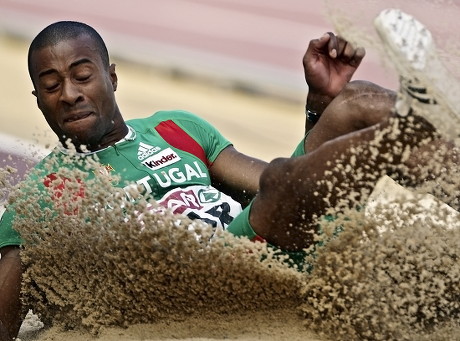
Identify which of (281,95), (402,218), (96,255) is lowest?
(281,95)

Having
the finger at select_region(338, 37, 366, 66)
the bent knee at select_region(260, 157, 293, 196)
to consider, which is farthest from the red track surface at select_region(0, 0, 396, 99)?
the bent knee at select_region(260, 157, 293, 196)

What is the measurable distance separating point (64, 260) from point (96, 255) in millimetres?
138

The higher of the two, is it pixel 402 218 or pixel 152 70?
pixel 402 218

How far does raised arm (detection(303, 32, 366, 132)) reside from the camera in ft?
12.3

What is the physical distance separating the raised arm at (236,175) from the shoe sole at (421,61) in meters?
1.15

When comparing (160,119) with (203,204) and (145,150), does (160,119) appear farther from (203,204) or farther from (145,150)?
(203,204)

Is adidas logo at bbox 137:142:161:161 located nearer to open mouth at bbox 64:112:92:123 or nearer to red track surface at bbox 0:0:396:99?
open mouth at bbox 64:112:92:123

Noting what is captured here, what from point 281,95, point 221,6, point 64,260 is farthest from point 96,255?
point 221,6

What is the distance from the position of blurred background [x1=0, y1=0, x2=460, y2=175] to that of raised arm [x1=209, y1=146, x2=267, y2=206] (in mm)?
1411

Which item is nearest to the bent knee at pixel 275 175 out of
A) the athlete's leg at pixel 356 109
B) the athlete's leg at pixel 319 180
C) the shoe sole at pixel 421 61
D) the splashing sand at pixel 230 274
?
the athlete's leg at pixel 319 180

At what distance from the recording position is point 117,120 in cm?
388

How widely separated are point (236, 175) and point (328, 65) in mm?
538

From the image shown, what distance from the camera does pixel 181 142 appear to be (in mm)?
3967

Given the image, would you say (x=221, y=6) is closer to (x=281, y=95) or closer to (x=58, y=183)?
(x=281, y=95)
